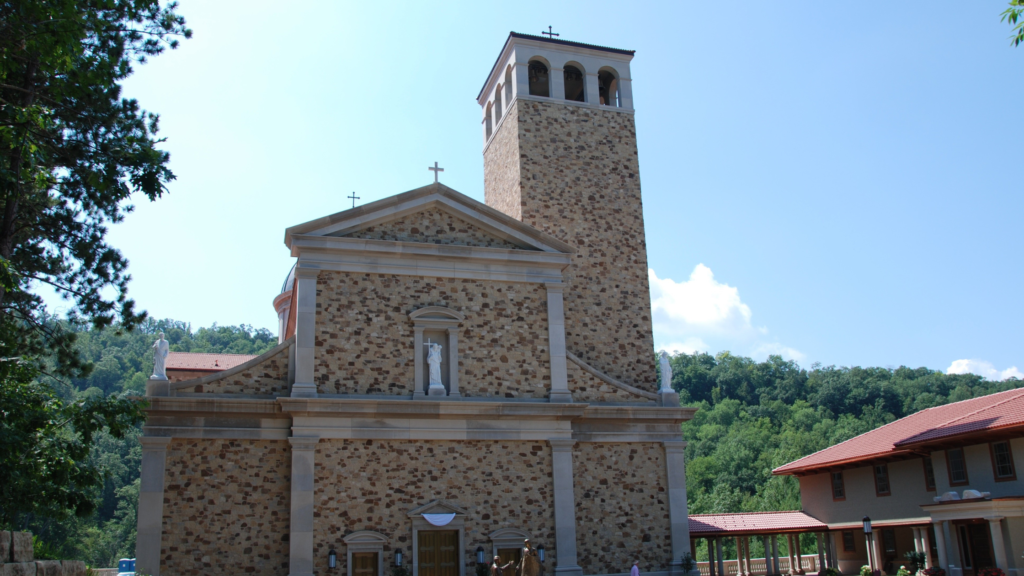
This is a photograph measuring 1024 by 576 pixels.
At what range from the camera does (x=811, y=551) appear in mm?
58812

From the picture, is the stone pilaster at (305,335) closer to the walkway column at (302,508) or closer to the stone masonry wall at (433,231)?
the walkway column at (302,508)

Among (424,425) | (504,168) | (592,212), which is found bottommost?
(424,425)

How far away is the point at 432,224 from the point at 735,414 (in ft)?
240

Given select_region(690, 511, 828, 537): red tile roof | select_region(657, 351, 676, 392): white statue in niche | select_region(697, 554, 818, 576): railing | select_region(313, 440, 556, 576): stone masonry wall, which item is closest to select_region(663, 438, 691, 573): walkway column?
select_region(657, 351, 676, 392): white statue in niche

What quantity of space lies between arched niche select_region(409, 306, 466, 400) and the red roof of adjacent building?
15.4 metres

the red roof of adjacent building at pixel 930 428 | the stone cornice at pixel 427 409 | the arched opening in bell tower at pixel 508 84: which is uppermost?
the arched opening in bell tower at pixel 508 84

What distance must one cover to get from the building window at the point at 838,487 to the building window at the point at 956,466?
623 cm

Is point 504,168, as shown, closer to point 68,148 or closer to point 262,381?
point 262,381

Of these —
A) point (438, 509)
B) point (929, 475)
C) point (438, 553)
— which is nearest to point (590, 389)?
point (438, 509)

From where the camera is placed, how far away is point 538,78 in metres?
32.4

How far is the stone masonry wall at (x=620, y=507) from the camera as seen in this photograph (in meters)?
24.2

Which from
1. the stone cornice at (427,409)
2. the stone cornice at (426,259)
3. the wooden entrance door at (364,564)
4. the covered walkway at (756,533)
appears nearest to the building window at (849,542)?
the covered walkway at (756,533)

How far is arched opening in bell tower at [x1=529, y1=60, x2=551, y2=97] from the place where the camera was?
31.9 metres

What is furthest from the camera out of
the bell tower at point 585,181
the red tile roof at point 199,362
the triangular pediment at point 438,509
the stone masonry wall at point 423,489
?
the red tile roof at point 199,362
